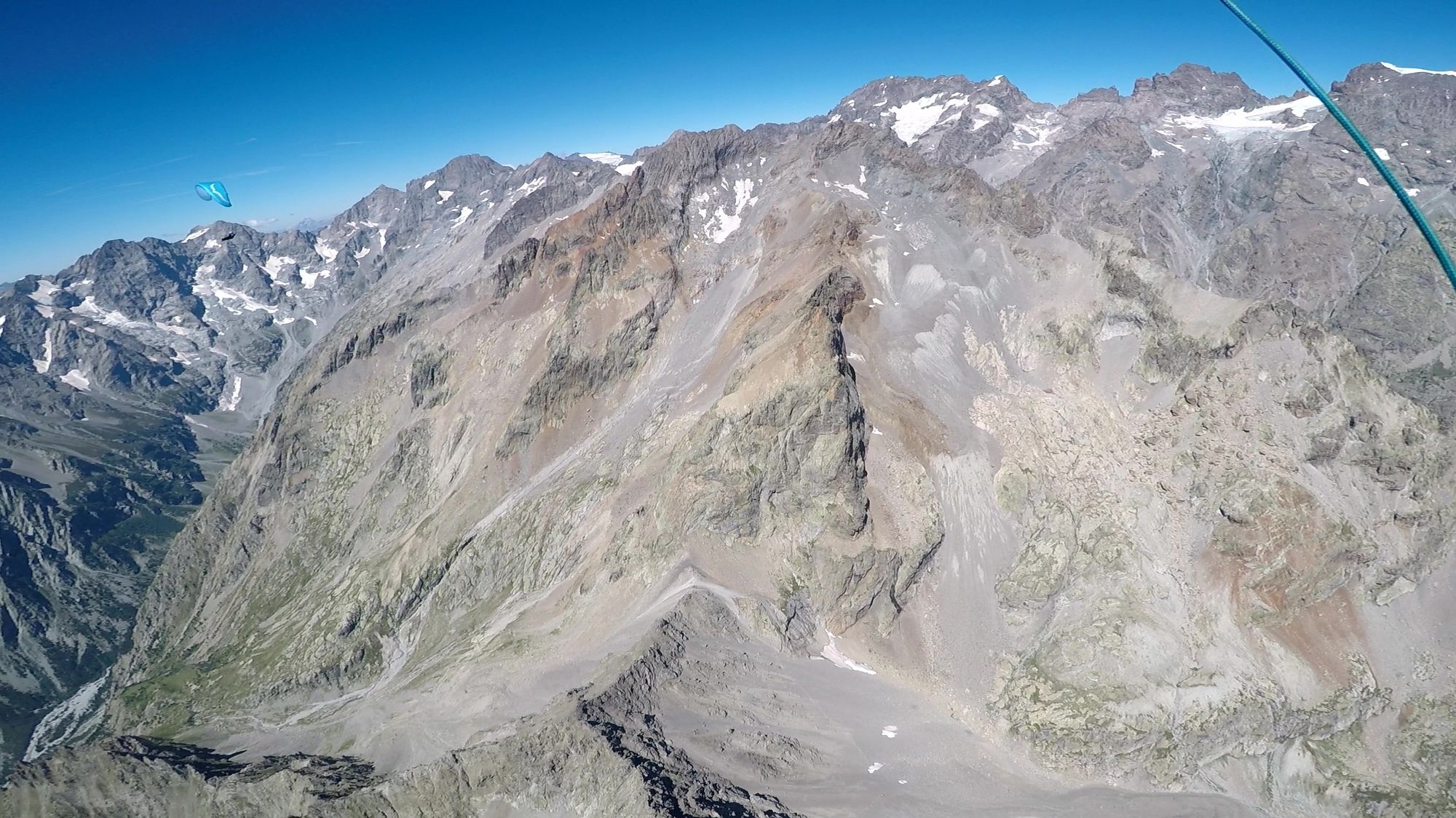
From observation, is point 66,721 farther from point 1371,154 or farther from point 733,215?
point 1371,154

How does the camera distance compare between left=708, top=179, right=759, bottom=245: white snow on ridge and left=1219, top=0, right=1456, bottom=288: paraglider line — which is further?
left=708, top=179, right=759, bottom=245: white snow on ridge

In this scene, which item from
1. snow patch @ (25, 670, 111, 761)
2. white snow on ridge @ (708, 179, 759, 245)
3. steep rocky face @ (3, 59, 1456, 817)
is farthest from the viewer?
snow patch @ (25, 670, 111, 761)

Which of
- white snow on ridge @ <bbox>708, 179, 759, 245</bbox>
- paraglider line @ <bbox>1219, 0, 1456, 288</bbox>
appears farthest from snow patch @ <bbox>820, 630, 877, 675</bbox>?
white snow on ridge @ <bbox>708, 179, 759, 245</bbox>

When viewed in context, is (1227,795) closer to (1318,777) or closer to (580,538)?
(1318,777)

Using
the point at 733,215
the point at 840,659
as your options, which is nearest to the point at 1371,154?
the point at 840,659

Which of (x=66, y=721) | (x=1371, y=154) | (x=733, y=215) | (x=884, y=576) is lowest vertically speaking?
(x=66, y=721)

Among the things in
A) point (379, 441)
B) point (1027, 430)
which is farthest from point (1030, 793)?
point (379, 441)

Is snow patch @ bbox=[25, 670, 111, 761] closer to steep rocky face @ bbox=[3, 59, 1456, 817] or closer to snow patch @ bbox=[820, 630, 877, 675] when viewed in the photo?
steep rocky face @ bbox=[3, 59, 1456, 817]

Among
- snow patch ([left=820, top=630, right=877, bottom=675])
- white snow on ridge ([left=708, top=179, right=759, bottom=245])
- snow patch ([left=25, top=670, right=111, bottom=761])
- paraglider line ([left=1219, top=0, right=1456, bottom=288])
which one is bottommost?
snow patch ([left=25, top=670, right=111, bottom=761])

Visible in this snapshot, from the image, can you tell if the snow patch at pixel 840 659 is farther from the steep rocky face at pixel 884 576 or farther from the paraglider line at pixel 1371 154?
the paraglider line at pixel 1371 154
